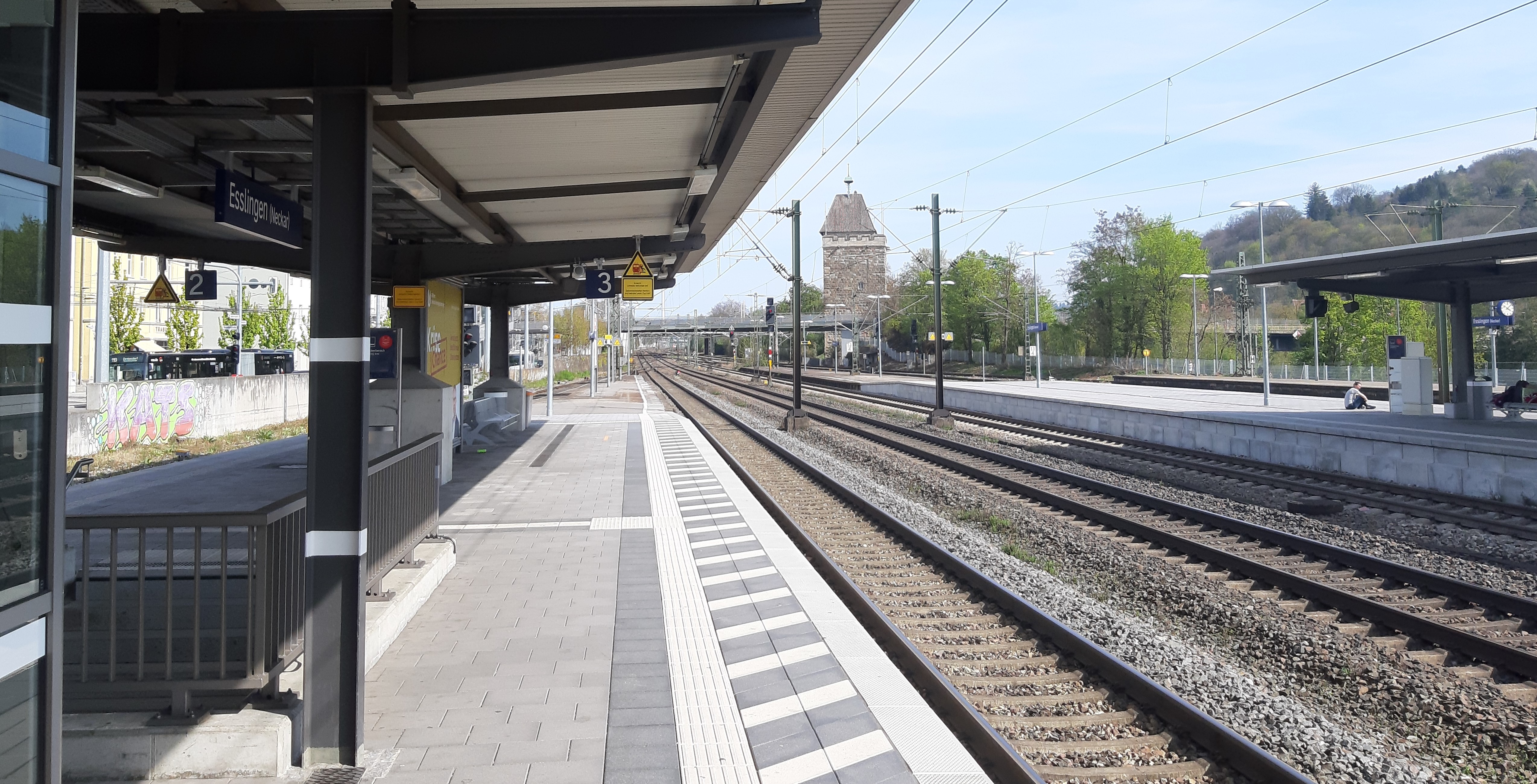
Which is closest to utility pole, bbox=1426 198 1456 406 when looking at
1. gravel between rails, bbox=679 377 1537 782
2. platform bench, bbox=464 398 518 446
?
gravel between rails, bbox=679 377 1537 782

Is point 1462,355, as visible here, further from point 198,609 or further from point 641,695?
point 198,609

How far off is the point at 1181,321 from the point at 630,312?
3974cm

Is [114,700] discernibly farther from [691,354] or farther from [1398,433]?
[691,354]

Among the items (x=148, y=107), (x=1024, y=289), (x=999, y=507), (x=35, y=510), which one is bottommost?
(x=999, y=507)

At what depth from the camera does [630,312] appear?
74500 millimetres

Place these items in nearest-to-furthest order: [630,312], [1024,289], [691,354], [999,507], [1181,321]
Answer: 1. [999,507]
2. [1181,321]
3. [1024,289]
4. [630,312]
5. [691,354]

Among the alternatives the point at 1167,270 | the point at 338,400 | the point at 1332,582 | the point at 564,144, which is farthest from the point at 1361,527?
the point at 1167,270

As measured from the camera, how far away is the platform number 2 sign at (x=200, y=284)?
46.8ft

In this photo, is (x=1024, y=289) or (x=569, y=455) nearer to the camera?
(x=569, y=455)

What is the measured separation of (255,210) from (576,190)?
4043 mm

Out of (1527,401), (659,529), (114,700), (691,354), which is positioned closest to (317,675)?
(114,700)

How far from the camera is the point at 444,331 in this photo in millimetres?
15117

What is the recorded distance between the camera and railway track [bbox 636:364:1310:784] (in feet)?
15.3

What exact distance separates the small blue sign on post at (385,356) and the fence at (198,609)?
7.42 m
